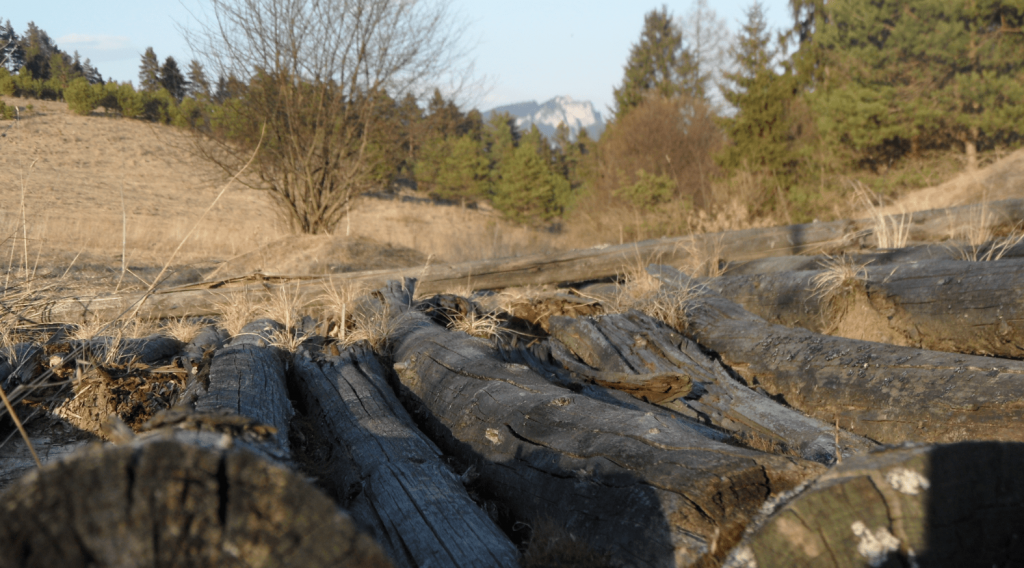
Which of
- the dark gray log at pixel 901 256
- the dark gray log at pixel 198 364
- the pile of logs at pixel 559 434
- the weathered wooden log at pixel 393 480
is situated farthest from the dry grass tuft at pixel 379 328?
the dark gray log at pixel 901 256

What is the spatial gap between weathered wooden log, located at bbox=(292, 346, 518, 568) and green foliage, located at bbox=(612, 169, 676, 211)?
14717mm

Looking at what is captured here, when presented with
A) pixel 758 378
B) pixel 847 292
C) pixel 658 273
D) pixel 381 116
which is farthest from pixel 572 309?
pixel 381 116

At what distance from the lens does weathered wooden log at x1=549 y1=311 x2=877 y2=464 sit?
2.80 meters

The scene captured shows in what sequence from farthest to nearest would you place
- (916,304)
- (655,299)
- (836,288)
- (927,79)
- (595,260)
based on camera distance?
(927,79)
(595,260)
(655,299)
(836,288)
(916,304)

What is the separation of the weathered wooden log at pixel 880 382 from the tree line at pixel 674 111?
18.1 ft

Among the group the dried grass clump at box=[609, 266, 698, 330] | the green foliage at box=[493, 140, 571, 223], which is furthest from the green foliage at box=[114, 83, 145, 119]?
the green foliage at box=[493, 140, 571, 223]

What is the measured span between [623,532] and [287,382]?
2768 millimetres

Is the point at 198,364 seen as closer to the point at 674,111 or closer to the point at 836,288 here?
the point at 836,288

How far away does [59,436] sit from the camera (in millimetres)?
3297

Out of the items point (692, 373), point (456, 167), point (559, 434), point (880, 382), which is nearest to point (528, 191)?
point (456, 167)

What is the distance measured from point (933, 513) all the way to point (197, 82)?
15.1 m

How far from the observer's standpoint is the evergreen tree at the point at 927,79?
17.7 metres

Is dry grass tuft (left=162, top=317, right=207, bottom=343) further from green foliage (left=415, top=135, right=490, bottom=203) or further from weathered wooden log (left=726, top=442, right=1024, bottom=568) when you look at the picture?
green foliage (left=415, top=135, right=490, bottom=203)

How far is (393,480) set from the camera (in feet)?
7.73
